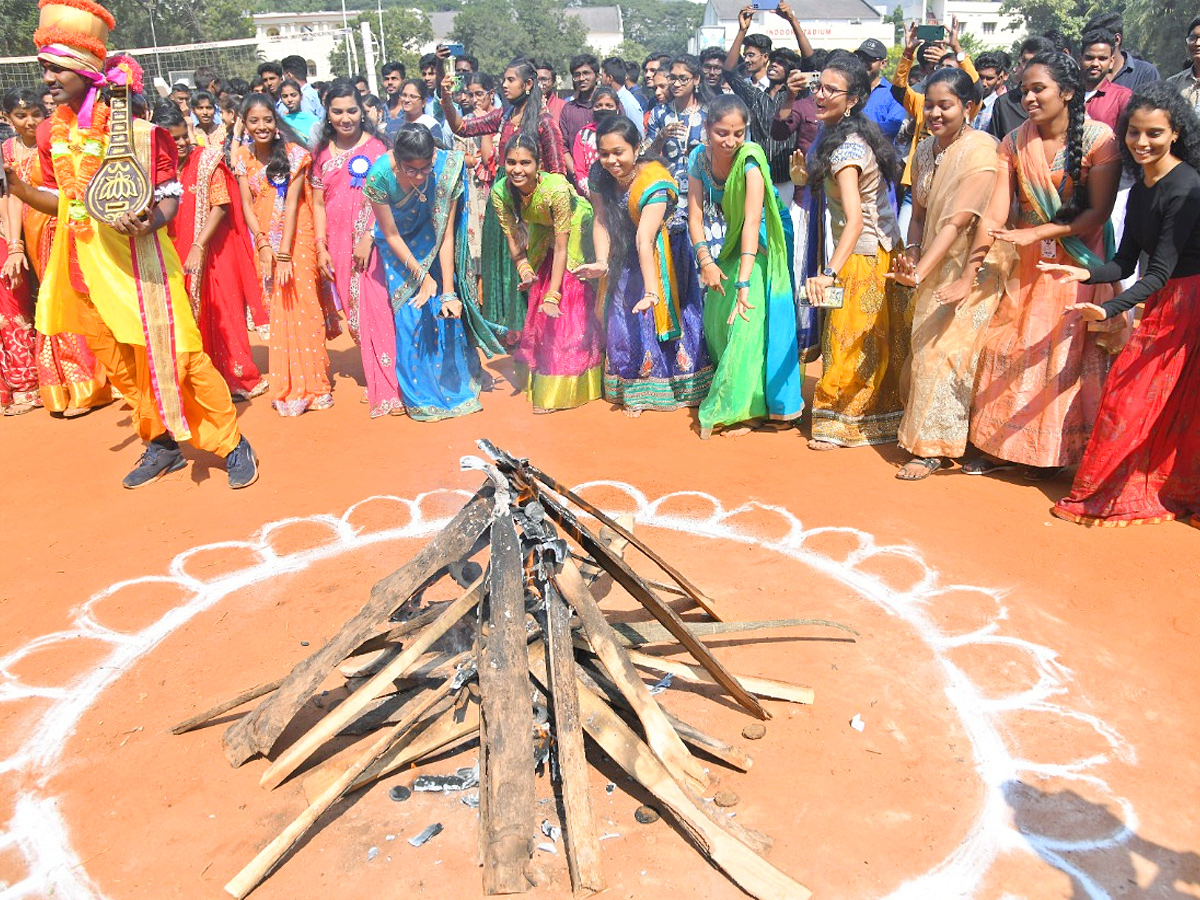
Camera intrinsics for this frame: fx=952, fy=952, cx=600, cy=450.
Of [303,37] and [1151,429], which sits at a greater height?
[303,37]

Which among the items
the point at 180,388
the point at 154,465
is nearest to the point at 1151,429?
the point at 180,388

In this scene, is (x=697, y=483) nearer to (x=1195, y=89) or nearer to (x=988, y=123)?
(x=988, y=123)

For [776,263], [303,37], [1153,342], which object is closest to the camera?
[1153,342]

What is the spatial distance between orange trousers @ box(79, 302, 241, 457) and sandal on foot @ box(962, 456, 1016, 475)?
4.09 m

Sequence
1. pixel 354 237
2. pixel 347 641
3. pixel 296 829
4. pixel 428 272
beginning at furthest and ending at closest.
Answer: pixel 354 237 < pixel 428 272 < pixel 347 641 < pixel 296 829

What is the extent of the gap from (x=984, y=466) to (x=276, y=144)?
5.04m

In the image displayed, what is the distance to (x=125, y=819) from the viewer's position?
2.90 meters

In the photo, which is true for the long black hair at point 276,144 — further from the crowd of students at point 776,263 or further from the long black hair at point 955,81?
the long black hair at point 955,81

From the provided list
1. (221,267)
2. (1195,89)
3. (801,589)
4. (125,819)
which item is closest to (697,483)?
(801,589)

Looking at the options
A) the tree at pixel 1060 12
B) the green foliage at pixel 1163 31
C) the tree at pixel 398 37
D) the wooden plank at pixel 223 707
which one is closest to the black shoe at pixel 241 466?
the wooden plank at pixel 223 707

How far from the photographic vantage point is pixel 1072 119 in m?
4.41

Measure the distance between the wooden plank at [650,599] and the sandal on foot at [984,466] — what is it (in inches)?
99.4

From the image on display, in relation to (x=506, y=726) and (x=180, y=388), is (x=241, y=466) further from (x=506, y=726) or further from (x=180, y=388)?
(x=506, y=726)

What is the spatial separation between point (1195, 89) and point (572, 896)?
679 cm
